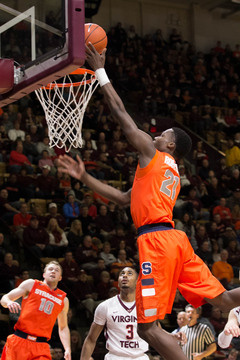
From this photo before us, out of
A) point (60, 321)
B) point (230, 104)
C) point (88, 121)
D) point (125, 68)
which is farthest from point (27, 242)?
point (230, 104)

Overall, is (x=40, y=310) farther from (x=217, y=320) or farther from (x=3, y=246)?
(x=217, y=320)

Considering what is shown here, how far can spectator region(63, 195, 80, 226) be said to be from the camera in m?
11.9

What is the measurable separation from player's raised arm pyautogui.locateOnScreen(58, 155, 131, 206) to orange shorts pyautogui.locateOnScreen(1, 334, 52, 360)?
244 cm

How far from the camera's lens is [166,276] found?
4.77m

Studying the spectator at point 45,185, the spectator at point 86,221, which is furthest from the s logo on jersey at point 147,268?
the spectator at point 45,185

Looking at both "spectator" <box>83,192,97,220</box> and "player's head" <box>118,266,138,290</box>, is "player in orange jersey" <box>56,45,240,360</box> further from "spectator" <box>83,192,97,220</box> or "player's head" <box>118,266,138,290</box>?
"spectator" <box>83,192,97,220</box>

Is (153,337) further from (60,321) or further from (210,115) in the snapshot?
(210,115)

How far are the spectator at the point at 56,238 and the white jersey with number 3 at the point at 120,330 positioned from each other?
4.07m

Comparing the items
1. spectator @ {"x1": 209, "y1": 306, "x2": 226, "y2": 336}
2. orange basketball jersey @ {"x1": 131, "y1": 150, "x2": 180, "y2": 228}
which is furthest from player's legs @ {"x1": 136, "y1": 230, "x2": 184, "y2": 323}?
spectator @ {"x1": 209, "y1": 306, "x2": 226, "y2": 336}

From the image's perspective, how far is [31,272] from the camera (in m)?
10.6

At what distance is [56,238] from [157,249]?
21.8 feet

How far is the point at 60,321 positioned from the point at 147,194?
3019 mm

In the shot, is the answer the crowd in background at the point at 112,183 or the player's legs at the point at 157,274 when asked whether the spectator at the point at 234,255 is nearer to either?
the crowd in background at the point at 112,183

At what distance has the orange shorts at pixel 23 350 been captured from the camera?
688 centimetres
